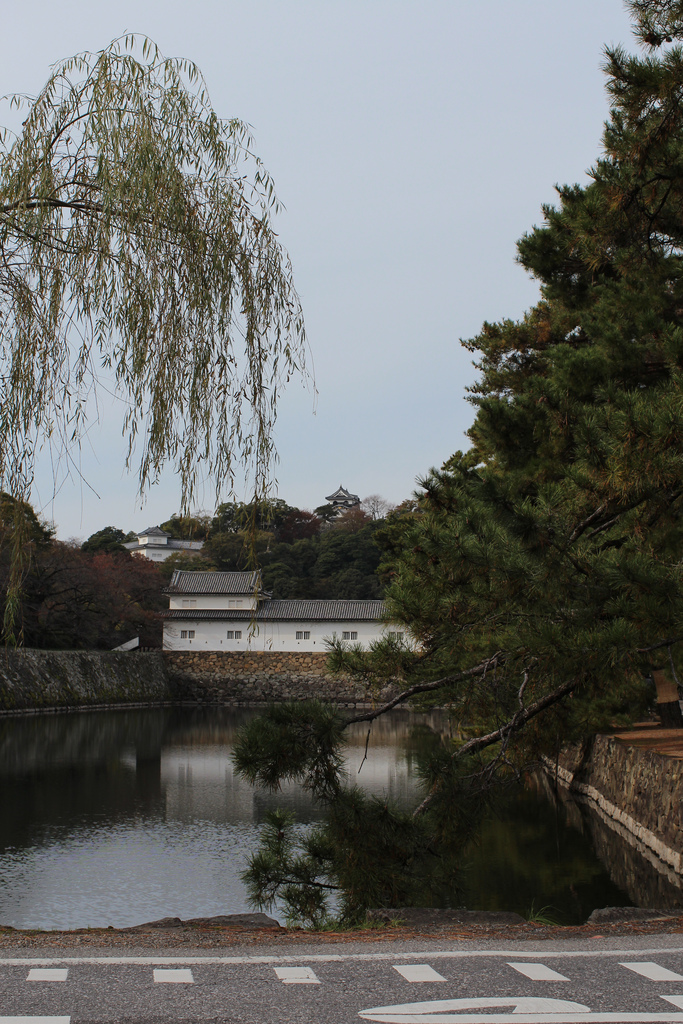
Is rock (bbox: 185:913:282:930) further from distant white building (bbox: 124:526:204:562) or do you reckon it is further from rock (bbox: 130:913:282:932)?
distant white building (bbox: 124:526:204:562)

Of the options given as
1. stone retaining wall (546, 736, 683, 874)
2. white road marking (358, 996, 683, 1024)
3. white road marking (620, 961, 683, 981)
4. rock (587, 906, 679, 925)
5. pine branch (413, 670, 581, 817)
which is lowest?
stone retaining wall (546, 736, 683, 874)

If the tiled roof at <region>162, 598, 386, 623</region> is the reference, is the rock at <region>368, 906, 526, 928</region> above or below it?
below

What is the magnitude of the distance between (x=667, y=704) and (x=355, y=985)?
419 inches

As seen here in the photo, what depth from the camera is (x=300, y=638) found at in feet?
106

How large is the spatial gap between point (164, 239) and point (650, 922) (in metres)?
3.57

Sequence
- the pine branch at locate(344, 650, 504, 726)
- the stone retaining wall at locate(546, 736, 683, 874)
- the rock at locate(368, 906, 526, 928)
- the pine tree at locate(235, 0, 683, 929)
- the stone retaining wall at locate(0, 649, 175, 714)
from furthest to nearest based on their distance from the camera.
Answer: the stone retaining wall at locate(0, 649, 175, 714) → the stone retaining wall at locate(546, 736, 683, 874) → the pine branch at locate(344, 650, 504, 726) → the rock at locate(368, 906, 526, 928) → the pine tree at locate(235, 0, 683, 929)

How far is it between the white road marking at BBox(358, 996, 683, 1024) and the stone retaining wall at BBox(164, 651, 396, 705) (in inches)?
1150

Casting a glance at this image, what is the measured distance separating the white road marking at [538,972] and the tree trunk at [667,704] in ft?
29.8

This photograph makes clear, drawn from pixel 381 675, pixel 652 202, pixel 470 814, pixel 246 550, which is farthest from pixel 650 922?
pixel 652 202

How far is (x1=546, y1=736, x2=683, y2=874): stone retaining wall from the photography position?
7.95m

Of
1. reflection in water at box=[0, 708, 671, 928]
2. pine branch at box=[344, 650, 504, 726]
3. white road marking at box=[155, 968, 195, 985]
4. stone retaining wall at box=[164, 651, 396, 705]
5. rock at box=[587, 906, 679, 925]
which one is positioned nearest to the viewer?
white road marking at box=[155, 968, 195, 985]

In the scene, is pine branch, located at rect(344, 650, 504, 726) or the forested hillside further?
the forested hillside

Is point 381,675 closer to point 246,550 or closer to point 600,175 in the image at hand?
point 246,550

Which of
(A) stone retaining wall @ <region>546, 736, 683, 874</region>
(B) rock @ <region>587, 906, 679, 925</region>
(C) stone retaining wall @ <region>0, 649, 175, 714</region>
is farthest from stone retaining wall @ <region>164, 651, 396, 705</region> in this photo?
(B) rock @ <region>587, 906, 679, 925</region>
